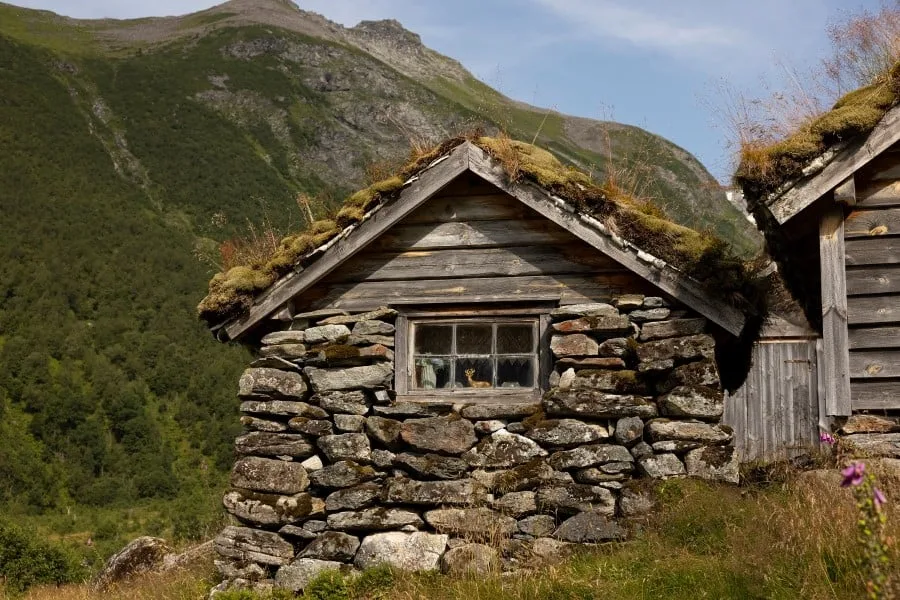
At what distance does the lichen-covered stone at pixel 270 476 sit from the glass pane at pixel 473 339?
1826 mm

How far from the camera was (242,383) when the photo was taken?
8500mm

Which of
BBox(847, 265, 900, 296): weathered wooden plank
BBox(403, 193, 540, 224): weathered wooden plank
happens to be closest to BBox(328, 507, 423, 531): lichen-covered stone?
BBox(403, 193, 540, 224): weathered wooden plank

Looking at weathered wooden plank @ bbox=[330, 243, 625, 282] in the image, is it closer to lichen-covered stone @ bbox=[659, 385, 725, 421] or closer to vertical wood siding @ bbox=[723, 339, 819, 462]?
lichen-covered stone @ bbox=[659, 385, 725, 421]

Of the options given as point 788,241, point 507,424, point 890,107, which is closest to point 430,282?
point 507,424

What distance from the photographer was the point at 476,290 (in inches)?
338

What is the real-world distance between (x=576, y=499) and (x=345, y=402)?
2.20 m

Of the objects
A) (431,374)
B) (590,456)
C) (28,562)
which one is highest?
(431,374)

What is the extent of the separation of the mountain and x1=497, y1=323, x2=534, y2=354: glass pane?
162 cm

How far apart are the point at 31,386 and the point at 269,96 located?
5882 centimetres

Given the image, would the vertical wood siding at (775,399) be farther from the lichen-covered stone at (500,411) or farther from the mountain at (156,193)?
the lichen-covered stone at (500,411)

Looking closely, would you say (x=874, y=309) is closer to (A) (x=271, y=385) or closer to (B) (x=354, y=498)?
(B) (x=354, y=498)

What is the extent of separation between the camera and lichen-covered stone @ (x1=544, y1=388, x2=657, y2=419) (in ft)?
25.6

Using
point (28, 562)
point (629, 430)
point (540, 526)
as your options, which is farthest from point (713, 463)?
point (28, 562)

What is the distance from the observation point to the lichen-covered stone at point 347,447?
822cm
